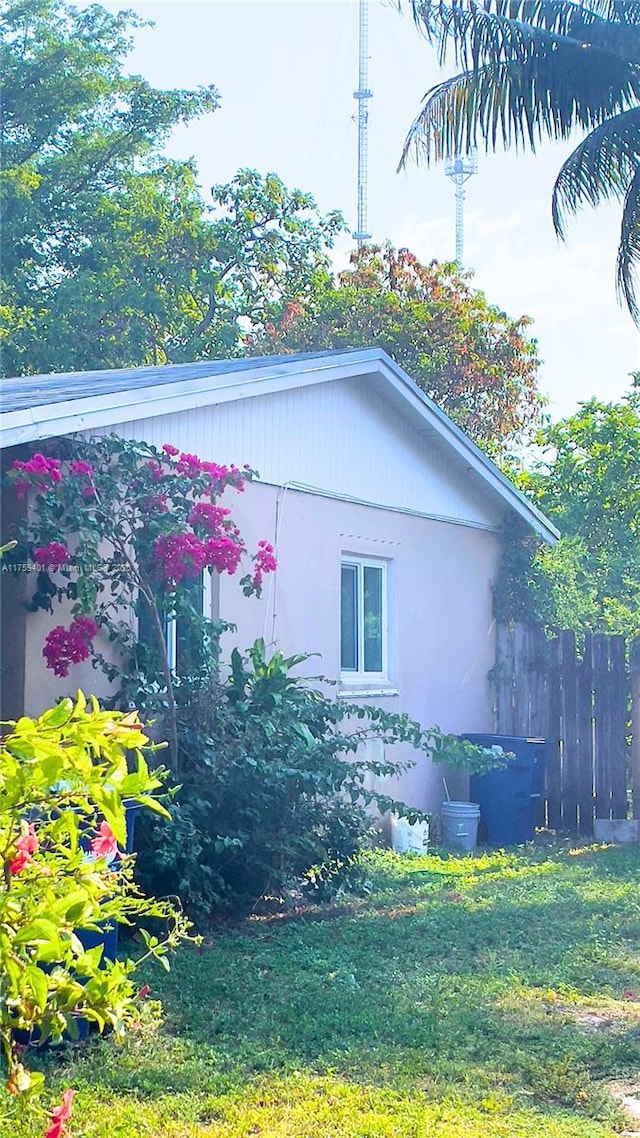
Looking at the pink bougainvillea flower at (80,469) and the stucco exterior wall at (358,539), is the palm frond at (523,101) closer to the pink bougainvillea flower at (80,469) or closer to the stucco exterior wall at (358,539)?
the stucco exterior wall at (358,539)

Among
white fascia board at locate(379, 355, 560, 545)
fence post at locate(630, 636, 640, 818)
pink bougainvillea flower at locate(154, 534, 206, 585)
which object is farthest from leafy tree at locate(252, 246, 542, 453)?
pink bougainvillea flower at locate(154, 534, 206, 585)

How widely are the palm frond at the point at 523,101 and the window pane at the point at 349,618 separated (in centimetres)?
457

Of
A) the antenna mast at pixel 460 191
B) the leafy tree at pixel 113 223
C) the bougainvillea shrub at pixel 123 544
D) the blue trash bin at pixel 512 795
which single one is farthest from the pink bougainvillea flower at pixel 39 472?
the antenna mast at pixel 460 191

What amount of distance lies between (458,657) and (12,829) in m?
10.4

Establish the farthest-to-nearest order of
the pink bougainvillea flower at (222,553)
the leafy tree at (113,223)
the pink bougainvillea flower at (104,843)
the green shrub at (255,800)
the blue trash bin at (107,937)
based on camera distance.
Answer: the leafy tree at (113,223) < the pink bougainvillea flower at (222,553) < the green shrub at (255,800) < the blue trash bin at (107,937) < the pink bougainvillea flower at (104,843)

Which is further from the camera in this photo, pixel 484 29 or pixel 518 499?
pixel 518 499

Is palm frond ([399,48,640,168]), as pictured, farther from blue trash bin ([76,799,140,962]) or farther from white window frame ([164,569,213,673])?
blue trash bin ([76,799,140,962])

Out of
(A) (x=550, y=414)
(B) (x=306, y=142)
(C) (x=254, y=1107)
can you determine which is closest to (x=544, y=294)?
(A) (x=550, y=414)

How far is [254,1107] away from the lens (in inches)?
186

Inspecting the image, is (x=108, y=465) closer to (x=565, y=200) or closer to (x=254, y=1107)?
(x=254, y=1107)

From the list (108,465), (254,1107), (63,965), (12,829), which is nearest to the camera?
(12,829)

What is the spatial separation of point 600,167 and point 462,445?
3026 mm

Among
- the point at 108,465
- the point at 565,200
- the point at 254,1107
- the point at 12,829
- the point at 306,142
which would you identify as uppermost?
the point at 306,142

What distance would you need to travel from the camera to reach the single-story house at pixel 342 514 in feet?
26.5
